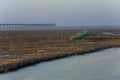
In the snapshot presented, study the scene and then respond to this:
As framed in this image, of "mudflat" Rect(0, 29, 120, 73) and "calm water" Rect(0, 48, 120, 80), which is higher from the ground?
"calm water" Rect(0, 48, 120, 80)

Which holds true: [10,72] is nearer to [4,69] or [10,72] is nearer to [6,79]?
[4,69]

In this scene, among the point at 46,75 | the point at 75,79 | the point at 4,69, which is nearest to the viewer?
the point at 75,79

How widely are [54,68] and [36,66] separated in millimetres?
1967

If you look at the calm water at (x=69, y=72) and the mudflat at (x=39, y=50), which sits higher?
the calm water at (x=69, y=72)

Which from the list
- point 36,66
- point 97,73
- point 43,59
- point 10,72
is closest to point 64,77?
point 97,73

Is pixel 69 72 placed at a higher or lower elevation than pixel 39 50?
higher

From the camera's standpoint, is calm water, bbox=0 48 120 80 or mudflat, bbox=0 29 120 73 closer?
calm water, bbox=0 48 120 80

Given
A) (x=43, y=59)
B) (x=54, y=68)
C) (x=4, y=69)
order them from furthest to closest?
(x=43, y=59) → (x=54, y=68) → (x=4, y=69)

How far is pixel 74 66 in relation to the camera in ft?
93.5

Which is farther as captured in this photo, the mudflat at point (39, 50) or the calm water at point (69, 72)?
the mudflat at point (39, 50)

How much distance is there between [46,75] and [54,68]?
3.71 m

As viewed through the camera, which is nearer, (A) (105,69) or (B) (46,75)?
(B) (46,75)

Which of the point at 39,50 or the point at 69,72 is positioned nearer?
the point at 69,72

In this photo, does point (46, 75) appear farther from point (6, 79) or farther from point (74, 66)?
point (74, 66)
